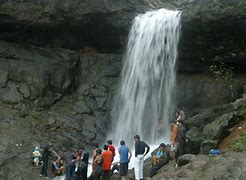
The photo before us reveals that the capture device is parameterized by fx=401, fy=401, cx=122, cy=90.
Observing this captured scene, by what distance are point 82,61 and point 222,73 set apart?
8.73 m

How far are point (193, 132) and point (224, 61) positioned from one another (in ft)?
26.6

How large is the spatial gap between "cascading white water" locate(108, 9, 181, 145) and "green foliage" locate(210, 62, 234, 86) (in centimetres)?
235

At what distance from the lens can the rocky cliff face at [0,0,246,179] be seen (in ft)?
68.8

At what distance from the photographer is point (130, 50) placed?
947 inches

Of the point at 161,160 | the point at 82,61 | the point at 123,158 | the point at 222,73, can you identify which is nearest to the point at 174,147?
the point at 161,160

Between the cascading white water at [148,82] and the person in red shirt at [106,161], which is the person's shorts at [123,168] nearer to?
the person in red shirt at [106,161]

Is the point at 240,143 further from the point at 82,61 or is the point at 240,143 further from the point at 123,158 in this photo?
the point at 82,61

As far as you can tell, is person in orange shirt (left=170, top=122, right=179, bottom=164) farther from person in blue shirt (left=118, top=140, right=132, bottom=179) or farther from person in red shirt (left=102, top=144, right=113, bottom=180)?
person in red shirt (left=102, top=144, right=113, bottom=180)

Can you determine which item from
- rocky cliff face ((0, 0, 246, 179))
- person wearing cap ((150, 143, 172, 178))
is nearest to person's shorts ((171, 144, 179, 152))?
person wearing cap ((150, 143, 172, 178))

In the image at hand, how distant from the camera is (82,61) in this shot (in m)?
25.4

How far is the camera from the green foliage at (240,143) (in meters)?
12.8

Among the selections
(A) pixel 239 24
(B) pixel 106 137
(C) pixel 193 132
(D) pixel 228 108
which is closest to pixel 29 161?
(B) pixel 106 137

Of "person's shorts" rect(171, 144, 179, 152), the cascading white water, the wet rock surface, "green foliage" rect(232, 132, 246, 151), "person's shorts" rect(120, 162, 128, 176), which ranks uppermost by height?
the cascading white water

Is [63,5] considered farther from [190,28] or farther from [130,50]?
[190,28]
